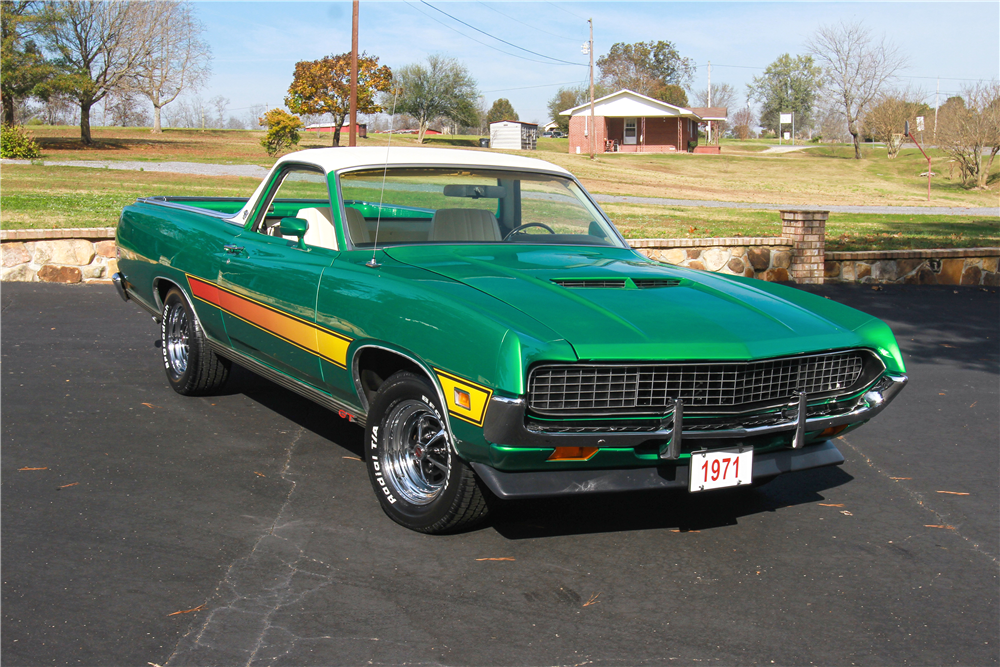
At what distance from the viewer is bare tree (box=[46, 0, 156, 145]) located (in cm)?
4266

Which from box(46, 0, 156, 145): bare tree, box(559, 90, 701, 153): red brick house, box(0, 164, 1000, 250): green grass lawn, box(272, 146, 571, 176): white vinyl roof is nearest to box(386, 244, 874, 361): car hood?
box(272, 146, 571, 176): white vinyl roof

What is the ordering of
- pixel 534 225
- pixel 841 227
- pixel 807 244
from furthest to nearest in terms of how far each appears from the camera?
pixel 841 227 → pixel 807 244 → pixel 534 225

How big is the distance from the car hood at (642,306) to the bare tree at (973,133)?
4586 cm

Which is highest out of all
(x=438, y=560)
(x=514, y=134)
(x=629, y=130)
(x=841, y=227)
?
(x=629, y=130)

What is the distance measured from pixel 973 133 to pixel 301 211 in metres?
47.2

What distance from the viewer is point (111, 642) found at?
9.77ft

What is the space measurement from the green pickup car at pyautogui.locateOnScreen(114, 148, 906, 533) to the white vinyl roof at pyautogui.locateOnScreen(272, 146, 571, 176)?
2cm

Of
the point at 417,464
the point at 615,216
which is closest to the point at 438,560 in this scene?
the point at 417,464

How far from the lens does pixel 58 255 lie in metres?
10.6

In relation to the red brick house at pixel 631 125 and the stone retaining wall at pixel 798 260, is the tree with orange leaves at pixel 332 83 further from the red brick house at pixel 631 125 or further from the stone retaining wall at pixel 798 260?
the stone retaining wall at pixel 798 260

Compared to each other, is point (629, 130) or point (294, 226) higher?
point (629, 130)

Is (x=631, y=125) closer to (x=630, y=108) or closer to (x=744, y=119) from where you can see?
(x=630, y=108)

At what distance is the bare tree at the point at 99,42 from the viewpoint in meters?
42.7

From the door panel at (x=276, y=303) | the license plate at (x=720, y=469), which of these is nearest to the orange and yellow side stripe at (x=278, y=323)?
the door panel at (x=276, y=303)
